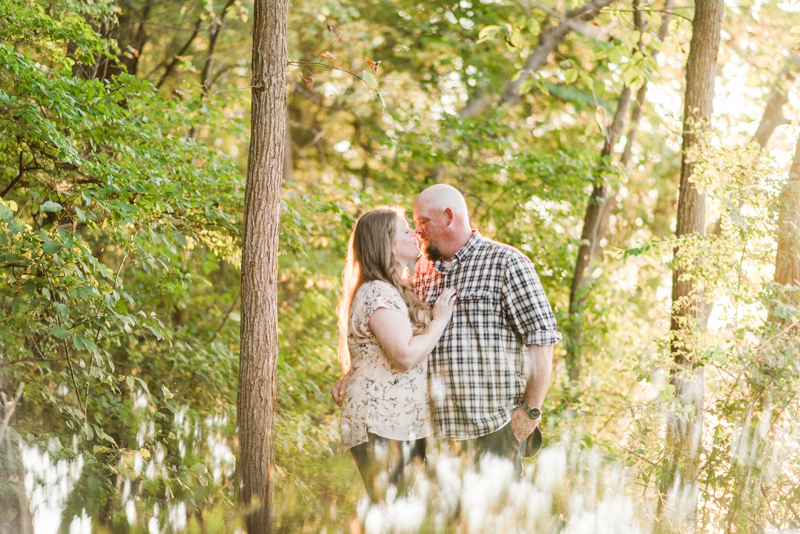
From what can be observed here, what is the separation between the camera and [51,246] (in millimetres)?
3084

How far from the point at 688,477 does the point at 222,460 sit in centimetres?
286

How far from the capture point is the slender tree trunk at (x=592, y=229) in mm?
7895


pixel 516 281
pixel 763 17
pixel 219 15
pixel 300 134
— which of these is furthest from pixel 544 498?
pixel 300 134

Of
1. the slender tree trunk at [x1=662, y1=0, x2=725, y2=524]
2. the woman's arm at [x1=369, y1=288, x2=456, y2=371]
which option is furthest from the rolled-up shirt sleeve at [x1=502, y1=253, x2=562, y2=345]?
the slender tree trunk at [x1=662, y1=0, x2=725, y2=524]

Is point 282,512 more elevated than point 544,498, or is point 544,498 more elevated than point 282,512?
point 544,498

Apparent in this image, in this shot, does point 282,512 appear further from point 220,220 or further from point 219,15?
point 219,15

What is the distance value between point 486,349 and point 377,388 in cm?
63

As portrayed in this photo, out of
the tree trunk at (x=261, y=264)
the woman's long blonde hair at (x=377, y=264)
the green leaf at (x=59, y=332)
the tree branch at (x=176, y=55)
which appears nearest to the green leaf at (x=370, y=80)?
the tree trunk at (x=261, y=264)

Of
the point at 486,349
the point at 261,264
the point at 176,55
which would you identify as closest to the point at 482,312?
the point at 486,349

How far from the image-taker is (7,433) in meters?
3.43

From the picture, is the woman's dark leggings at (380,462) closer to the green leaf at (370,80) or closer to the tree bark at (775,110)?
the green leaf at (370,80)

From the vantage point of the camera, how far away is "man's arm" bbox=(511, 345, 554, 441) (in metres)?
3.37

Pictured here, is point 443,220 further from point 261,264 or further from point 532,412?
point 532,412

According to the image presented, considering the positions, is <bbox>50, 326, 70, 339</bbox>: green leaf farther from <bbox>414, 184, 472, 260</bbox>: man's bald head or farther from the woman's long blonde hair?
<bbox>414, 184, 472, 260</bbox>: man's bald head
